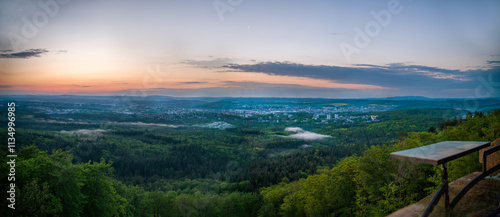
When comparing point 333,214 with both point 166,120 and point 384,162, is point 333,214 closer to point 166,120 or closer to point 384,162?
point 384,162

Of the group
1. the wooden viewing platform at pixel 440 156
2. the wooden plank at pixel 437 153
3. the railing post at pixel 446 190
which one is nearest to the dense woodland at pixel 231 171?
the wooden plank at pixel 437 153

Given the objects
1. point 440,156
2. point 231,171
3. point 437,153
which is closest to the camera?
point 440,156

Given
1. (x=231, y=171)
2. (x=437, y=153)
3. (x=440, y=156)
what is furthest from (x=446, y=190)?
(x=231, y=171)

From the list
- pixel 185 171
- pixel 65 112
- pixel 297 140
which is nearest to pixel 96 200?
pixel 185 171

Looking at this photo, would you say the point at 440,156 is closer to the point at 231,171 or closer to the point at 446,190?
the point at 446,190

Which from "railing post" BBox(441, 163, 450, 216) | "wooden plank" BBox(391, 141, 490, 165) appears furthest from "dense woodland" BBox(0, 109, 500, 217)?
"railing post" BBox(441, 163, 450, 216)

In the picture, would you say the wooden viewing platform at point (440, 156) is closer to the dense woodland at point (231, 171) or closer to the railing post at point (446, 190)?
the railing post at point (446, 190)
